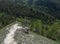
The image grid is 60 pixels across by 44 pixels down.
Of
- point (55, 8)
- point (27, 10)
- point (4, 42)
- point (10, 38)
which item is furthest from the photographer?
point (55, 8)

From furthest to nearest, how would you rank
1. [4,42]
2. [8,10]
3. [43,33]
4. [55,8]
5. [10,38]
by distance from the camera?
[55,8], [8,10], [43,33], [10,38], [4,42]

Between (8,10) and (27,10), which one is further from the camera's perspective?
(27,10)

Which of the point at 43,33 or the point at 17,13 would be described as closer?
Answer: the point at 43,33

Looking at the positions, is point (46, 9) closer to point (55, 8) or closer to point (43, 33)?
point (55, 8)

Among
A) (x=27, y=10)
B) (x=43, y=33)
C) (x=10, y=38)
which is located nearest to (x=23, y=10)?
(x=27, y=10)

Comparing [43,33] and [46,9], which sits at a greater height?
[43,33]

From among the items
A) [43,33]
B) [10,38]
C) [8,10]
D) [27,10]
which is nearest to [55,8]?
[27,10]

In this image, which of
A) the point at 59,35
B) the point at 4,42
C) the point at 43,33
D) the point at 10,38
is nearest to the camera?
the point at 4,42

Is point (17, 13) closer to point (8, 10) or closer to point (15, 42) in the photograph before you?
point (8, 10)

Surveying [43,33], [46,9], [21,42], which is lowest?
[46,9]
